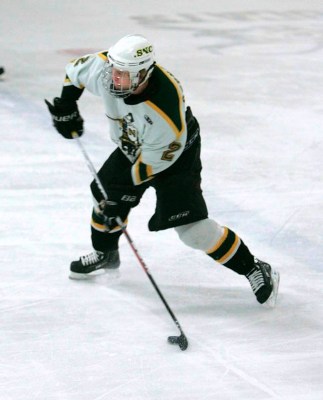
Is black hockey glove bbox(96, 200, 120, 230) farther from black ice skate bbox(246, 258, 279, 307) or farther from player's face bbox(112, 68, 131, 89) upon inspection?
black ice skate bbox(246, 258, 279, 307)

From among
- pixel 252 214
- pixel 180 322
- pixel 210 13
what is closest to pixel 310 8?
pixel 210 13

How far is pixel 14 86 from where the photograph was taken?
5.09 metres

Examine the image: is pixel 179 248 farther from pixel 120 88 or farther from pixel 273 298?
pixel 120 88

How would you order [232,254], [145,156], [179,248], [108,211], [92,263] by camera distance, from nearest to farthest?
1. [145,156]
2. [108,211]
3. [232,254]
4. [92,263]
5. [179,248]

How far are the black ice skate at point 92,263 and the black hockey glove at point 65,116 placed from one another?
0.46 metres

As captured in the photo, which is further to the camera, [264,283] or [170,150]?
[264,283]

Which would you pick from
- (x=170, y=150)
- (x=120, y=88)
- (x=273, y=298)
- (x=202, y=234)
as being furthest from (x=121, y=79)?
(x=273, y=298)

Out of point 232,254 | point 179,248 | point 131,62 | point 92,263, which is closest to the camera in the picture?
point 131,62

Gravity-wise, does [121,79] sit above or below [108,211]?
above

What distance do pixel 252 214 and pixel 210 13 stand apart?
3.88 m

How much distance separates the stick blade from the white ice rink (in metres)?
0.02

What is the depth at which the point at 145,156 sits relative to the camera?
2.57 meters

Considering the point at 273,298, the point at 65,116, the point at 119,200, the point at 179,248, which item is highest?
the point at 65,116

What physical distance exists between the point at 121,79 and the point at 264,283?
2.93 feet
